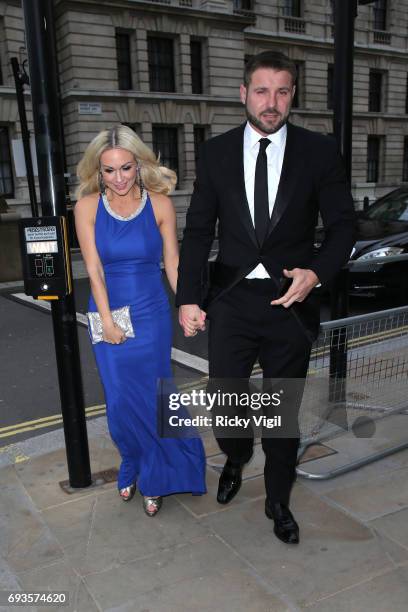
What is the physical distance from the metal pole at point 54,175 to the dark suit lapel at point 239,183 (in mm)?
925

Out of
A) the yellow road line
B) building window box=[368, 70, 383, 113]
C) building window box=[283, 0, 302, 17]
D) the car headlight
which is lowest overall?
the yellow road line

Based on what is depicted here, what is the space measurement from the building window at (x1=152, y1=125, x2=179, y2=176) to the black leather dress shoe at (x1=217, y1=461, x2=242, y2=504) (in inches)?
875

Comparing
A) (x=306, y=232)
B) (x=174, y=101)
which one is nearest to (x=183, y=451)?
(x=306, y=232)

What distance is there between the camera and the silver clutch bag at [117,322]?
288 centimetres

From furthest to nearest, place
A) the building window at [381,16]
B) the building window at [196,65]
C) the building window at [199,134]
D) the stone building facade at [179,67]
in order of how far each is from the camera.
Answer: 1. the building window at [381,16]
2. the building window at [199,134]
3. the building window at [196,65]
4. the stone building facade at [179,67]

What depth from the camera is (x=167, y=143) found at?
24.4 m

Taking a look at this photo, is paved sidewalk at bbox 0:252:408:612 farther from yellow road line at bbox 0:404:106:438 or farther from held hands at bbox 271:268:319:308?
held hands at bbox 271:268:319:308

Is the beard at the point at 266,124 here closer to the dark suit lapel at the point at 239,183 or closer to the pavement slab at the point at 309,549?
the dark suit lapel at the point at 239,183

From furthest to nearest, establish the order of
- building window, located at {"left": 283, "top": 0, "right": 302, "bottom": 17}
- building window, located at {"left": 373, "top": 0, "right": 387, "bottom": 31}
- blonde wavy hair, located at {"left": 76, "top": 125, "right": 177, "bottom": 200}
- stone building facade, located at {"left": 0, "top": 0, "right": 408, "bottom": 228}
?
building window, located at {"left": 373, "top": 0, "right": 387, "bottom": 31} < building window, located at {"left": 283, "top": 0, "right": 302, "bottom": 17} < stone building facade, located at {"left": 0, "top": 0, "right": 408, "bottom": 228} < blonde wavy hair, located at {"left": 76, "top": 125, "right": 177, "bottom": 200}

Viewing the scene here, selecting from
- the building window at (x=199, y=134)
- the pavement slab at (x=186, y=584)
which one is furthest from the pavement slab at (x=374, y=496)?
A: the building window at (x=199, y=134)

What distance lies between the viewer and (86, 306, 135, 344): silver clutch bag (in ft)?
9.45

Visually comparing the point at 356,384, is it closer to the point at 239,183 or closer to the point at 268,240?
Result: the point at 268,240

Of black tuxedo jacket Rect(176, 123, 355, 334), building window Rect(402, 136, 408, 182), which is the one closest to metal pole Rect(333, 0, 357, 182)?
black tuxedo jacket Rect(176, 123, 355, 334)

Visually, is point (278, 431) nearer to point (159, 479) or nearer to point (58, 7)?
point (159, 479)
